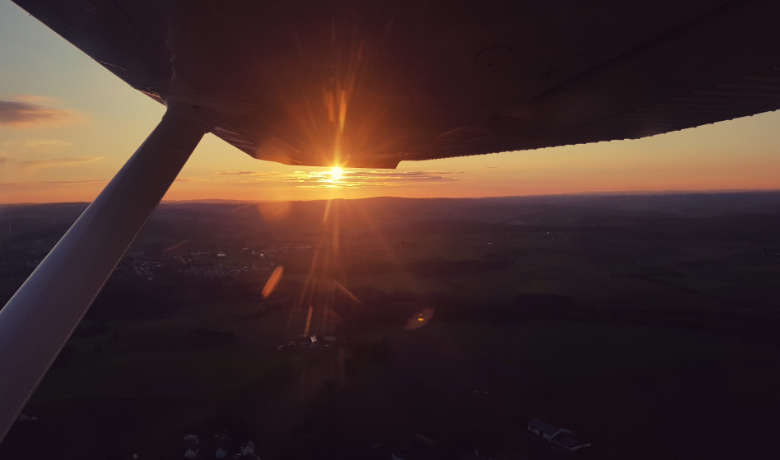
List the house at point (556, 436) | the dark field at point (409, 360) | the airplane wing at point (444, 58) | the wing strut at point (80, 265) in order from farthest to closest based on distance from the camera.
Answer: the dark field at point (409, 360), the house at point (556, 436), the wing strut at point (80, 265), the airplane wing at point (444, 58)

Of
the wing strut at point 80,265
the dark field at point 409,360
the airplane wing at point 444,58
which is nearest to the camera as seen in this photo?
the airplane wing at point 444,58

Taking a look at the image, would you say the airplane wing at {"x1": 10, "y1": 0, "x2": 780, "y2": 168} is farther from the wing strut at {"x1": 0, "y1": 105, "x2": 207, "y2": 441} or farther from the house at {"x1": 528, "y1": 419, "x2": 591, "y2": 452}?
the house at {"x1": 528, "y1": 419, "x2": 591, "y2": 452}

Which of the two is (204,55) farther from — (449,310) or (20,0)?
(449,310)

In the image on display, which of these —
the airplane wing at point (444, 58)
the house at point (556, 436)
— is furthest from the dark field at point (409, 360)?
the airplane wing at point (444, 58)

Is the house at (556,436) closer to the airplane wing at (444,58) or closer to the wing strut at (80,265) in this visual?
the airplane wing at (444,58)

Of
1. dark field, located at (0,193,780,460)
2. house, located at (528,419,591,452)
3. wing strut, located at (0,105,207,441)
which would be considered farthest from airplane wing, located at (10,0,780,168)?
house, located at (528,419,591,452)

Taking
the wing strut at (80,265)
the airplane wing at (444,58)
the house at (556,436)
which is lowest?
the house at (556,436)
